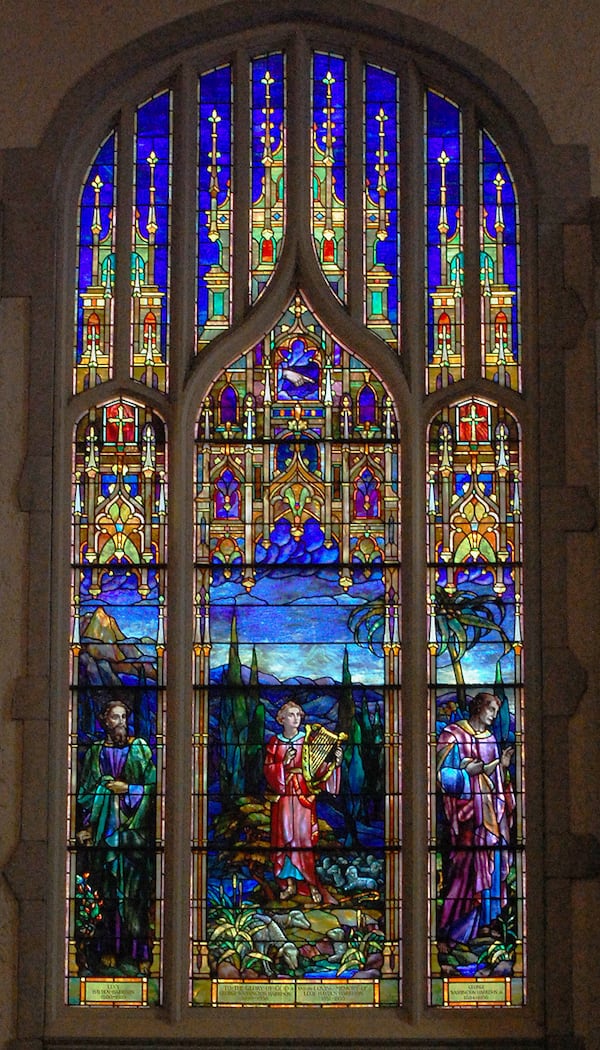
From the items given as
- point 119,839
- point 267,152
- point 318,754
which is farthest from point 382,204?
point 119,839

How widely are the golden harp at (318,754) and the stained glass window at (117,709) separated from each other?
611mm

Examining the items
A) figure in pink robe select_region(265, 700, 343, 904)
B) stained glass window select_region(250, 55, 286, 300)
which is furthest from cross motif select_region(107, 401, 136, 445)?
figure in pink robe select_region(265, 700, 343, 904)

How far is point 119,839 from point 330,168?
3082 millimetres

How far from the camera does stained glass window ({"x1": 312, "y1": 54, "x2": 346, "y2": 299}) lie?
26.8 ft

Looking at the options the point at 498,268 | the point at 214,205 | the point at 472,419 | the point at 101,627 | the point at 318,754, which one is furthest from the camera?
the point at 214,205

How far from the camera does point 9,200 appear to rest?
8.04m

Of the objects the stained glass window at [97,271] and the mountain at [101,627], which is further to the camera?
the stained glass window at [97,271]

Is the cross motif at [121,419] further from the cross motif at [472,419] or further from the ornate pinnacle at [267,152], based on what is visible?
the cross motif at [472,419]

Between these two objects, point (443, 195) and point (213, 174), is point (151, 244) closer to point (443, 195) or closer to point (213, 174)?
point (213, 174)

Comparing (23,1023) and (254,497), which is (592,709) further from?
(23,1023)

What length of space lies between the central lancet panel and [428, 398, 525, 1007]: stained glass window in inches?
7.4

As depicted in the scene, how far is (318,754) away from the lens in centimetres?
775

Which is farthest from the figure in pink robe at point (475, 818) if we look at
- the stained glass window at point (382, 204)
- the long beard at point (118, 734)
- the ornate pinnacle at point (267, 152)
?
the ornate pinnacle at point (267, 152)

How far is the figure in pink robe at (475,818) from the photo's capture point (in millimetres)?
7586
